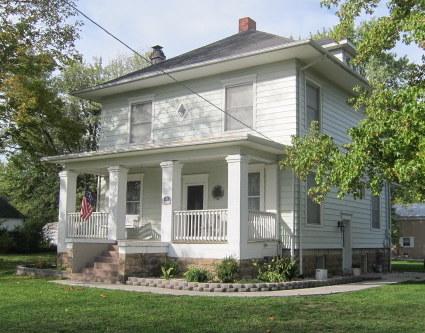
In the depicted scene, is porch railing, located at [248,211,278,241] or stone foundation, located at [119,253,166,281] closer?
stone foundation, located at [119,253,166,281]

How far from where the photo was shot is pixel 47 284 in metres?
13.0

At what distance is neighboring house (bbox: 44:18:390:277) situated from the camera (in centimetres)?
1427

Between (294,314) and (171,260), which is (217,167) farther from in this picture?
(294,314)

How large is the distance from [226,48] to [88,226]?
25.0 feet

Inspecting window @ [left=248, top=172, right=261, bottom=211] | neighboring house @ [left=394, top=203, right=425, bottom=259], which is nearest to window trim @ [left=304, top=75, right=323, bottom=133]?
window @ [left=248, top=172, right=261, bottom=211]

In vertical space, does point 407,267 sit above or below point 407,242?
below

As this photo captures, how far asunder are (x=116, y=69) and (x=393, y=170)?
29.8 m

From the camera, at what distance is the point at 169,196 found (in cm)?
1502

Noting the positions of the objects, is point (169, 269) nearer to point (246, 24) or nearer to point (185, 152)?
point (185, 152)

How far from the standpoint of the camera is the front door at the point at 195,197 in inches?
Answer: 682

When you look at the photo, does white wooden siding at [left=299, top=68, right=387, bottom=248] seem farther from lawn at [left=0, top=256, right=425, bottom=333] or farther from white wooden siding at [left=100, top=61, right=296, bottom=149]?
lawn at [left=0, top=256, right=425, bottom=333]

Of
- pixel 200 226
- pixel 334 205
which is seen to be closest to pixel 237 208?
pixel 200 226

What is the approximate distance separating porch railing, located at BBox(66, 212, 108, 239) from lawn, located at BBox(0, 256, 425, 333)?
4930mm

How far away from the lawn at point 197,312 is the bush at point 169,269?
2.53 m
